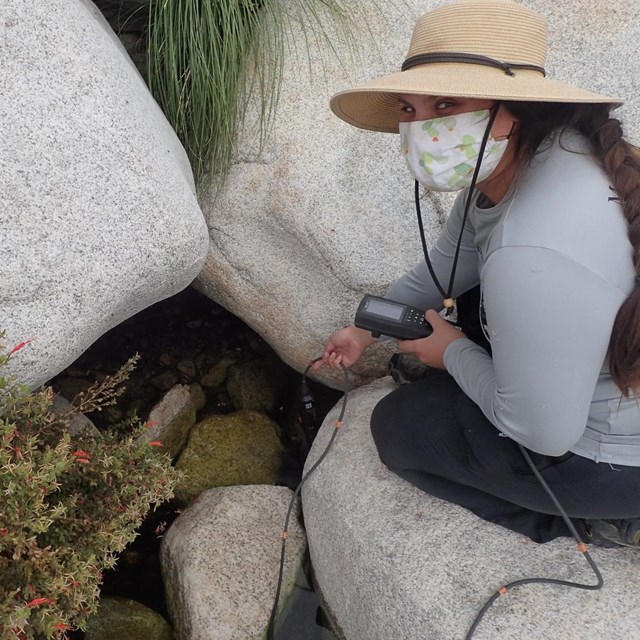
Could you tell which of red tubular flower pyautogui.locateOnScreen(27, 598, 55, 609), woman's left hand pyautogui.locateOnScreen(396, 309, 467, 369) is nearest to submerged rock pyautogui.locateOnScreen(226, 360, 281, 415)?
woman's left hand pyautogui.locateOnScreen(396, 309, 467, 369)

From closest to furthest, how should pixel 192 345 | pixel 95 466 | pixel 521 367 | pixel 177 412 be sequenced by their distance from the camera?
pixel 521 367, pixel 95 466, pixel 177 412, pixel 192 345

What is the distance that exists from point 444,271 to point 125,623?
160cm

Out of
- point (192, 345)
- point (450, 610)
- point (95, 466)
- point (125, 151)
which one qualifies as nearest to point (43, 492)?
point (95, 466)

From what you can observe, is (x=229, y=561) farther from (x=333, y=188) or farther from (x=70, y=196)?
(x=333, y=188)

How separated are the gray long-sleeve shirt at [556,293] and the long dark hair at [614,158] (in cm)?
2

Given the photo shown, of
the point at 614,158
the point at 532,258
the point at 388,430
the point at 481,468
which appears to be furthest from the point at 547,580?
the point at 614,158

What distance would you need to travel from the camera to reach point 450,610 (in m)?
1.71

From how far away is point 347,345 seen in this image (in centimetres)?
226

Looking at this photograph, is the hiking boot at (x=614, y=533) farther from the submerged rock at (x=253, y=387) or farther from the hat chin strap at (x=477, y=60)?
the submerged rock at (x=253, y=387)

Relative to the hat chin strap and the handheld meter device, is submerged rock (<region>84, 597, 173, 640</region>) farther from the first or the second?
the hat chin strap

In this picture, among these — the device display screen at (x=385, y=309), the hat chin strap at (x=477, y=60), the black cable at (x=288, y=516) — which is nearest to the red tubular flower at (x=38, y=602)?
the black cable at (x=288, y=516)

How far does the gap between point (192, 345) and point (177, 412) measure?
17.5 inches

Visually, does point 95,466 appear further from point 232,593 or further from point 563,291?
point 563,291

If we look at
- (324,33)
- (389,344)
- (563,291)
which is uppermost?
(324,33)
